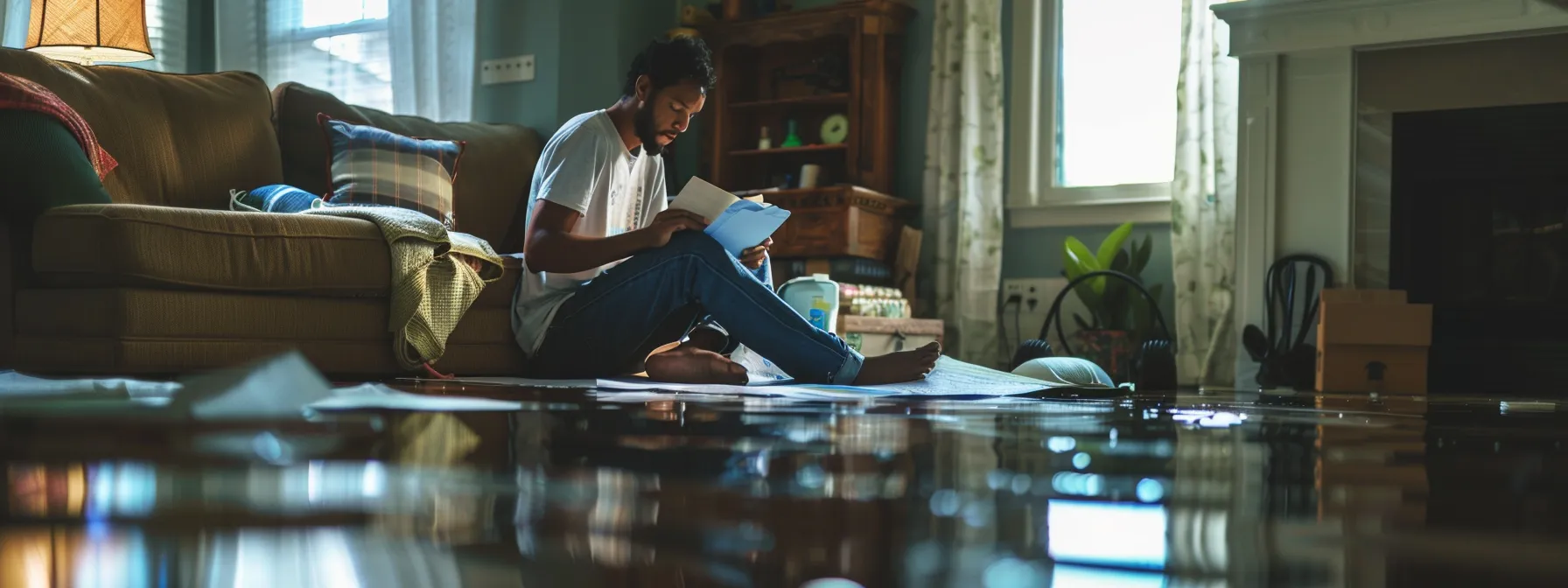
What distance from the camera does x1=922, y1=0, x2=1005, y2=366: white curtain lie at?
4164mm

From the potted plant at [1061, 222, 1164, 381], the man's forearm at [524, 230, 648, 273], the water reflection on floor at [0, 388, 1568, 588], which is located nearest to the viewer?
the water reflection on floor at [0, 388, 1568, 588]

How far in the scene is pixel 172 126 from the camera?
283 centimetres

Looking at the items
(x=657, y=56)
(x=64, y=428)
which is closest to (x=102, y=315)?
(x=657, y=56)

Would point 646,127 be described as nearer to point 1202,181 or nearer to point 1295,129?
point 1295,129

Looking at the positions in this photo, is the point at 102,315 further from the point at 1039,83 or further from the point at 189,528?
the point at 1039,83

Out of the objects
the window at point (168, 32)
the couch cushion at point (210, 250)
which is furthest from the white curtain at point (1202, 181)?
the window at point (168, 32)

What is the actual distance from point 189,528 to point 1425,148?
358 cm

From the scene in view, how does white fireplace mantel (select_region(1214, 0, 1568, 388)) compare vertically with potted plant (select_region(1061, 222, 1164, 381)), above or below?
above

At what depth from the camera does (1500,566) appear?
324 mm

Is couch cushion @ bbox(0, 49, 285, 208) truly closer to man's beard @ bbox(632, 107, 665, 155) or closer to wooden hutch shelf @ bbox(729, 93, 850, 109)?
man's beard @ bbox(632, 107, 665, 155)

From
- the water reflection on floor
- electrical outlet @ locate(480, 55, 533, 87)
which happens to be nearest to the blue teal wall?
electrical outlet @ locate(480, 55, 533, 87)

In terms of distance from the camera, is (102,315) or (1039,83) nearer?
(102,315)

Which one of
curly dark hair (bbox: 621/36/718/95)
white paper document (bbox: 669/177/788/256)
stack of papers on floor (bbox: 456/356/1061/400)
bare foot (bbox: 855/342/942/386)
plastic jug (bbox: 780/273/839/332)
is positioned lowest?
stack of papers on floor (bbox: 456/356/1061/400)

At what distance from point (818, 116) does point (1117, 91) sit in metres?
1.08
